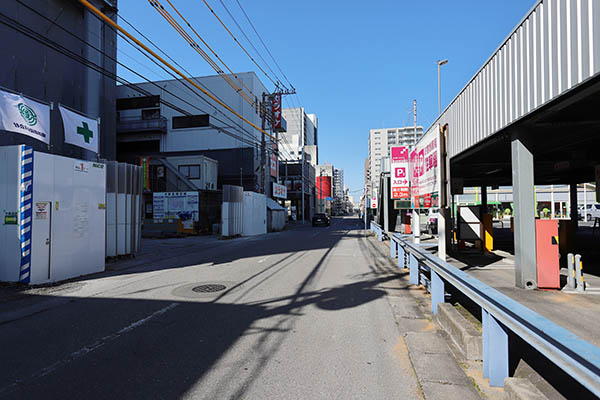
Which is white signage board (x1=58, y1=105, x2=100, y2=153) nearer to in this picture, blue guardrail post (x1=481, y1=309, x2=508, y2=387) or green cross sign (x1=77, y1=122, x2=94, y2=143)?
green cross sign (x1=77, y1=122, x2=94, y2=143)

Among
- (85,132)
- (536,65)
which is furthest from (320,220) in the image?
(536,65)

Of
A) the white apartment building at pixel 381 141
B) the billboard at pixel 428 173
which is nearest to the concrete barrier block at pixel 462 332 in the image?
the billboard at pixel 428 173

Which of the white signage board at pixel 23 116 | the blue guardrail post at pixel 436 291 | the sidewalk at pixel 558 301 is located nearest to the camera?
the sidewalk at pixel 558 301

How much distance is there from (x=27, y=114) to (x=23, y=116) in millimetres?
129

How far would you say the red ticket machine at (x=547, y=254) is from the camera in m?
7.34

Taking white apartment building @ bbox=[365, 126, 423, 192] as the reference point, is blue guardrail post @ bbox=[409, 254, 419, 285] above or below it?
below

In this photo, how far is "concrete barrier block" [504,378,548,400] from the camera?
98.7 inches

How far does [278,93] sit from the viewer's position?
35406 mm

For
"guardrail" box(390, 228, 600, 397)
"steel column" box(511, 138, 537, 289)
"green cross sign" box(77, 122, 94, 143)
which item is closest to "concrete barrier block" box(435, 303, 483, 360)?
"guardrail" box(390, 228, 600, 397)

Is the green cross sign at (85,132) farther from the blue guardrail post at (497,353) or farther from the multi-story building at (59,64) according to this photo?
the multi-story building at (59,64)

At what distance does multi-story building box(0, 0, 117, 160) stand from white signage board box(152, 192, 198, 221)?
6.99 meters

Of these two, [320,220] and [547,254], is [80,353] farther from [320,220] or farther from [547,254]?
[320,220]

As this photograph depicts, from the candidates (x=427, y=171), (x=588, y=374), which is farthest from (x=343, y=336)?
(x=427, y=171)

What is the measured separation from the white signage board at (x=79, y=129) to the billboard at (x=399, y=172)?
12399 millimetres
